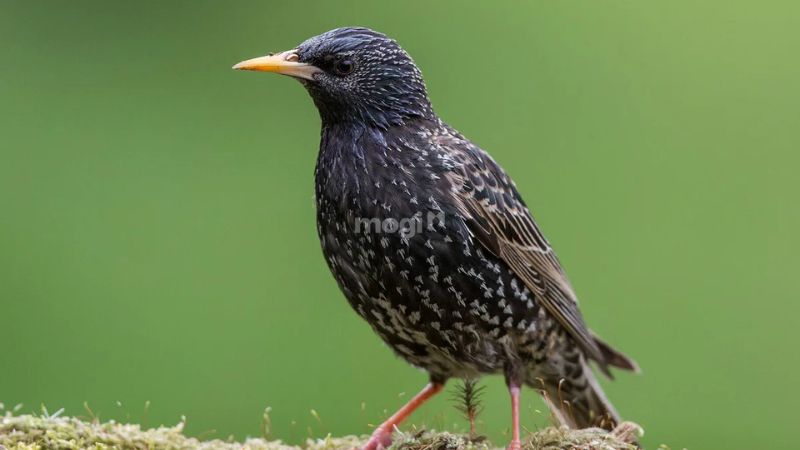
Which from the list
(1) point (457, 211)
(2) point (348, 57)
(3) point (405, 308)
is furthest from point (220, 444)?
(2) point (348, 57)

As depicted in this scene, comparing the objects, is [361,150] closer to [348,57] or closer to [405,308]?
[348,57]

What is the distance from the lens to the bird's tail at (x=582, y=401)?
19.4ft

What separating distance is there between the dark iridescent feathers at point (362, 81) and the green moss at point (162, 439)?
1.58m

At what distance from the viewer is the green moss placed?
14.1ft

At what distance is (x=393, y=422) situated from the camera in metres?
5.48

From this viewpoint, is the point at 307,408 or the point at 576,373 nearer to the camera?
the point at 576,373

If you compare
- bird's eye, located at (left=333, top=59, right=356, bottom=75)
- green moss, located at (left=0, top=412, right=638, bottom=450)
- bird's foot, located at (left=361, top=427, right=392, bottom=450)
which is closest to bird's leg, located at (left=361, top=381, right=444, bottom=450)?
bird's foot, located at (left=361, top=427, right=392, bottom=450)

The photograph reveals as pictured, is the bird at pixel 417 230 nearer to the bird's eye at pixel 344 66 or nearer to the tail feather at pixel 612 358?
the bird's eye at pixel 344 66

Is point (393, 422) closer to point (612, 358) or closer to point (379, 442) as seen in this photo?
point (379, 442)

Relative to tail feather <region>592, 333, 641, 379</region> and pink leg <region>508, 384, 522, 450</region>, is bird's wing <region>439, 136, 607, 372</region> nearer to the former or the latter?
tail feather <region>592, 333, 641, 379</region>

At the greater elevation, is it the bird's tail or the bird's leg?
the bird's leg

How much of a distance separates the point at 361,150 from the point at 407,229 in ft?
1.63

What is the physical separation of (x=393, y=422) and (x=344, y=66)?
180cm

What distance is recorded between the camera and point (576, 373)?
5891 millimetres
